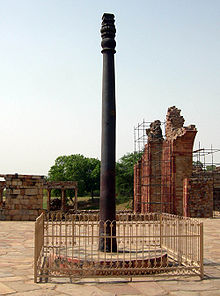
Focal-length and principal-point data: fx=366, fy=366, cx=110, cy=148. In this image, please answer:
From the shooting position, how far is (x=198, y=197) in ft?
57.1

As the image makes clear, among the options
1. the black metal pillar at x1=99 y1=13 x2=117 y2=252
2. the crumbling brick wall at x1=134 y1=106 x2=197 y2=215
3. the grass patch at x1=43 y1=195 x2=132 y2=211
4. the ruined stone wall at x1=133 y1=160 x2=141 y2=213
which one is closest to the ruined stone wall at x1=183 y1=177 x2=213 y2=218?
the crumbling brick wall at x1=134 y1=106 x2=197 y2=215

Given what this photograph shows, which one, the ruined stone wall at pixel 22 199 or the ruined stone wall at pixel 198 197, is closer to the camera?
the ruined stone wall at pixel 22 199

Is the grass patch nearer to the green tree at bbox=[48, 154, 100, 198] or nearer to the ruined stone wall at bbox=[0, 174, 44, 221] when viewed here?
the green tree at bbox=[48, 154, 100, 198]

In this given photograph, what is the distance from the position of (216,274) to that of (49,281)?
271cm

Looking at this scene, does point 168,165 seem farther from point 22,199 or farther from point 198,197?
point 22,199

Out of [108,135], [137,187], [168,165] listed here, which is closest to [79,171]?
[137,187]

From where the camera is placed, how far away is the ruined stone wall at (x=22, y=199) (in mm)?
15500

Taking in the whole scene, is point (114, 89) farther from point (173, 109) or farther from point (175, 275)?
point (173, 109)

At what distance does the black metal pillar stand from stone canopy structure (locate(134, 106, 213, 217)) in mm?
11402

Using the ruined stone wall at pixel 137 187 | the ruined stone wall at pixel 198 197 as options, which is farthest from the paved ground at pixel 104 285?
the ruined stone wall at pixel 137 187

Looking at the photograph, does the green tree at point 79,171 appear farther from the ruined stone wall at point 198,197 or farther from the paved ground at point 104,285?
the paved ground at point 104,285

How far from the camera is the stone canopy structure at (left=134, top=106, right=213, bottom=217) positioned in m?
17.4

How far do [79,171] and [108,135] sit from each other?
1531 inches

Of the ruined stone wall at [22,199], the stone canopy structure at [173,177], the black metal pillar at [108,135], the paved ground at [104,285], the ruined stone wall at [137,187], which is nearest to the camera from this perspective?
the paved ground at [104,285]
